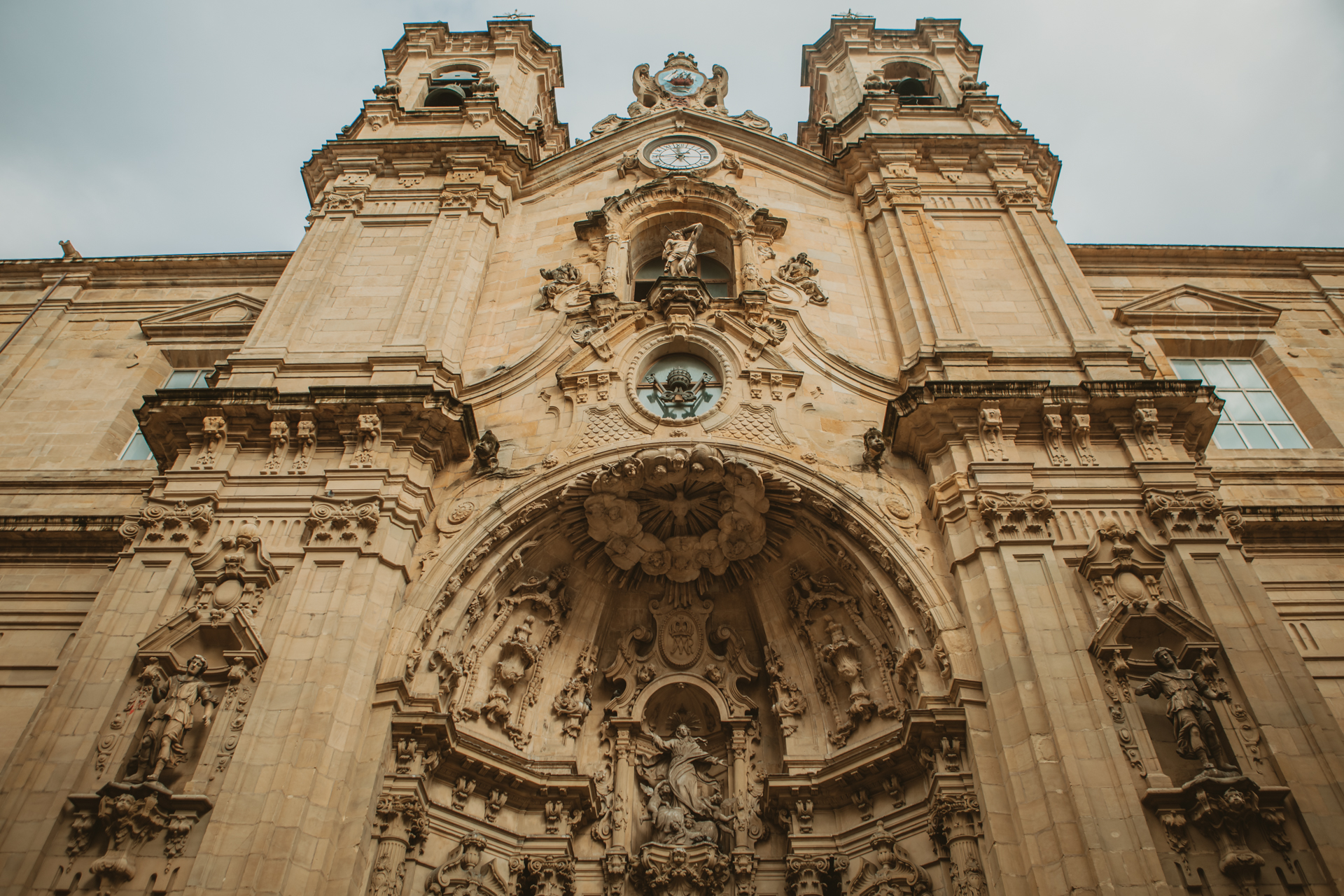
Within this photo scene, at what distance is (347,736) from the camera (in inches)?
384

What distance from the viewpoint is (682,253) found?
Answer: 1633cm

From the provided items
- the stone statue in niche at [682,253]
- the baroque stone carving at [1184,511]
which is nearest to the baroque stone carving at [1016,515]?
the baroque stone carving at [1184,511]

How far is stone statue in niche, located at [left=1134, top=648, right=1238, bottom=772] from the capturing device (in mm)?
9078

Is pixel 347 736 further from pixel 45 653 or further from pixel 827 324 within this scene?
pixel 827 324

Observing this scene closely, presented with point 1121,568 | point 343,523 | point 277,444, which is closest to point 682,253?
point 277,444

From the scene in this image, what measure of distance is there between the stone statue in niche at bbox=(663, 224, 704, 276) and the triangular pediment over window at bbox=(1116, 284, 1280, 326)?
26.2 feet

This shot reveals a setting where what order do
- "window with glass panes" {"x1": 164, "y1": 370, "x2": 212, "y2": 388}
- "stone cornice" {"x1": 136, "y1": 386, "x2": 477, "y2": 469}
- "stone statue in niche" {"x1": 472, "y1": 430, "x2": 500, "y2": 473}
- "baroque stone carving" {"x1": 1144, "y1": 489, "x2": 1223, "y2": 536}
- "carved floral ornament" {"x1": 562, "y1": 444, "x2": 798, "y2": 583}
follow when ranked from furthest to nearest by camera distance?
"window with glass panes" {"x1": 164, "y1": 370, "x2": 212, "y2": 388} → "stone statue in niche" {"x1": 472, "y1": 430, "x2": 500, "y2": 473} → "carved floral ornament" {"x1": 562, "y1": 444, "x2": 798, "y2": 583} → "stone cornice" {"x1": 136, "y1": 386, "x2": 477, "y2": 469} → "baroque stone carving" {"x1": 1144, "y1": 489, "x2": 1223, "y2": 536}

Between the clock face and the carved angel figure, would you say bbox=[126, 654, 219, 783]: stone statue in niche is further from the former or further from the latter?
the clock face

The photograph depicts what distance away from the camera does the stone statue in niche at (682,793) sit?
1177cm

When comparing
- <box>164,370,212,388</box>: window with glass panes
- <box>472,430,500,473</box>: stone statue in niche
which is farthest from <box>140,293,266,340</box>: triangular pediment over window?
<box>472,430,500,473</box>: stone statue in niche

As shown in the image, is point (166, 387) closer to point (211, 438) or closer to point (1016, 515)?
point (211, 438)

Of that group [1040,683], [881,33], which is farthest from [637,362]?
[881,33]

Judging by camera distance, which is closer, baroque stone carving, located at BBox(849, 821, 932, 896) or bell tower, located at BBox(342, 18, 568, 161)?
baroque stone carving, located at BBox(849, 821, 932, 896)

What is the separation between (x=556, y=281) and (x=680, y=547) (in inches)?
221
